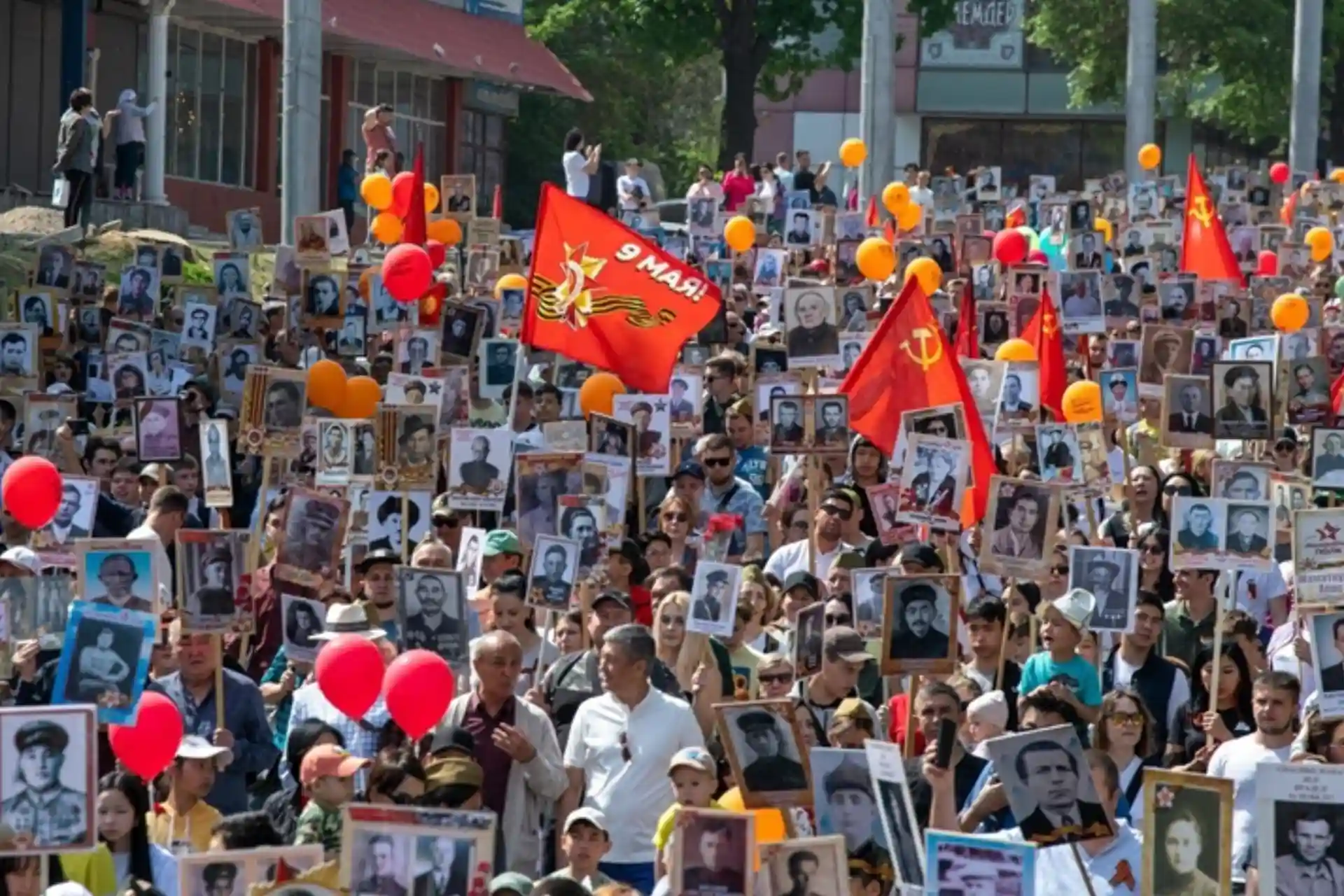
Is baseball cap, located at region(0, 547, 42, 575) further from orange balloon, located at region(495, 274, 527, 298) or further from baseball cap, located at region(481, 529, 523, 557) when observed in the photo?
orange balloon, located at region(495, 274, 527, 298)

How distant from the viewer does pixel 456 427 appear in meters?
14.9

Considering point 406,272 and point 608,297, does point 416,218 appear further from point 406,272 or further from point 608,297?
point 608,297

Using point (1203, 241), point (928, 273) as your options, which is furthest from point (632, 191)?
point (928, 273)

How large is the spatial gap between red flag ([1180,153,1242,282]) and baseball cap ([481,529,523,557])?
11.9 meters

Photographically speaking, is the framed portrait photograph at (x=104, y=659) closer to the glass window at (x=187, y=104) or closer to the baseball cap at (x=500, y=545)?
the baseball cap at (x=500, y=545)

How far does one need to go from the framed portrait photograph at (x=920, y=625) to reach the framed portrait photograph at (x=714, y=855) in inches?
106

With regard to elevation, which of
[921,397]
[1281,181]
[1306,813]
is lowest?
[1306,813]

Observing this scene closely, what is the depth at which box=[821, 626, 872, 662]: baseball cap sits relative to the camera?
10453mm

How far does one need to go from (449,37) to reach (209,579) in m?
34.1

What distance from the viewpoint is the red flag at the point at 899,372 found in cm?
1509

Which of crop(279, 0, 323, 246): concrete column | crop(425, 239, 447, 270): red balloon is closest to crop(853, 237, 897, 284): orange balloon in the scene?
crop(425, 239, 447, 270): red balloon

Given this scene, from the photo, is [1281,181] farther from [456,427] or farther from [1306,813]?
[1306,813]

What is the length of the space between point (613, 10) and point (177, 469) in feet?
105

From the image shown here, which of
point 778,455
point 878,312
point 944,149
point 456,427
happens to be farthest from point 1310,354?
point 944,149
